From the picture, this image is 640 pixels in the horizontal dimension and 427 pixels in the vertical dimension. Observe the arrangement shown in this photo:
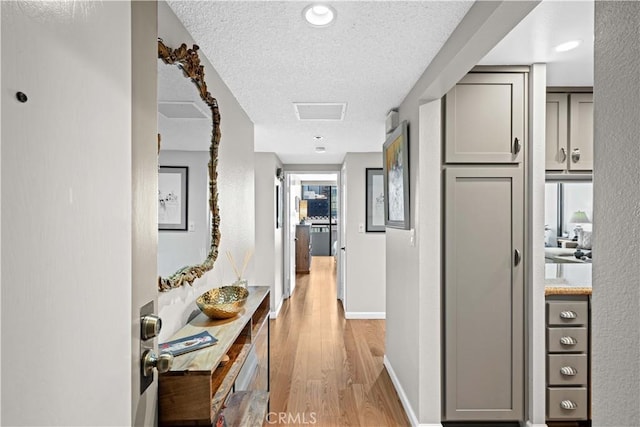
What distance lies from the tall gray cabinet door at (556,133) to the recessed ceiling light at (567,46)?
0.59 m

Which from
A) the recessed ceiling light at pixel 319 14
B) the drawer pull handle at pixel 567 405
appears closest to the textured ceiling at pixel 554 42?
the recessed ceiling light at pixel 319 14

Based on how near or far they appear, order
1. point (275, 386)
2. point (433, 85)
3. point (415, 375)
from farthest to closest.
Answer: point (275, 386) → point (415, 375) → point (433, 85)

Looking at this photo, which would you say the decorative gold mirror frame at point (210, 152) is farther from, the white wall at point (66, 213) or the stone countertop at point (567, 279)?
the stone countertop at point (567, 279)

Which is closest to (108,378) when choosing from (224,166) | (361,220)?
(224,166)

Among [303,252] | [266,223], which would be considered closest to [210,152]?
[266,223]

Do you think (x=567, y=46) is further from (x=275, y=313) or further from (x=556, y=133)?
(x=275, y=313)

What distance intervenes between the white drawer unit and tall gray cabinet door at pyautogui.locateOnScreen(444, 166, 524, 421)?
0.62ft

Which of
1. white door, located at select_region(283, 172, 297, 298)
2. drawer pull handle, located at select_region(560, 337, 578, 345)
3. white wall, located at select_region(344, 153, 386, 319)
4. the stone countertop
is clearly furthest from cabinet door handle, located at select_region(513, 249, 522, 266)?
white door, located at select_region(283, 172, 297, 298)

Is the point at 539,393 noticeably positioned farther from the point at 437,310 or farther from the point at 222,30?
the point at 222,30

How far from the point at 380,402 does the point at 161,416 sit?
6.72 ft

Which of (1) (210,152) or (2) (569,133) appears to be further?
(2) (569,133)

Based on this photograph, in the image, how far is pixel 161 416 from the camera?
45.1 inches

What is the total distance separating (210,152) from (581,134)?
8.16 feet

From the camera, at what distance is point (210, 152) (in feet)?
6.59
